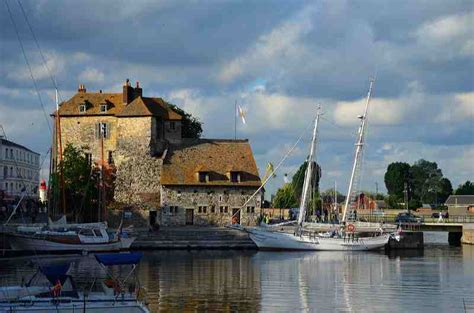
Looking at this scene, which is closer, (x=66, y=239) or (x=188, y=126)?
(x=66, y=239)

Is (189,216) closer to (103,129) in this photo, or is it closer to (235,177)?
(235,177)

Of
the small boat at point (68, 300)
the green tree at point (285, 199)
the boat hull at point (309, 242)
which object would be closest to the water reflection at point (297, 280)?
the boat hull at point (309, 242)

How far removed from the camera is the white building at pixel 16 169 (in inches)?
5300

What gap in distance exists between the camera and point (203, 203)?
97000 mm

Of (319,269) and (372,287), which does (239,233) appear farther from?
(372,287)

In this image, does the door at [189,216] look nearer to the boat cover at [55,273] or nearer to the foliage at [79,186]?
the foliage at [79,186]

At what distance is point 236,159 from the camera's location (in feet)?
327

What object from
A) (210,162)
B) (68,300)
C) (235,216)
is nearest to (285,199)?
(210,162)

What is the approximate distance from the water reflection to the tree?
130 feet

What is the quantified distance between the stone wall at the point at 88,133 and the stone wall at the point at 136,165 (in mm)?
5209

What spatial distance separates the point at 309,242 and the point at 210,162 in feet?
51.9

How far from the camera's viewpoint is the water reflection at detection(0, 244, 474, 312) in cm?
4566

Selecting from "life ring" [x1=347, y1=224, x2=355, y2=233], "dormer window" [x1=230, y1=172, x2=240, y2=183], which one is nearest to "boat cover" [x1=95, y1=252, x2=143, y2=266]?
"life ring" [x1=347, y1=224, x2=355, y2=233]

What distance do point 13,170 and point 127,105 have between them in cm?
4133
